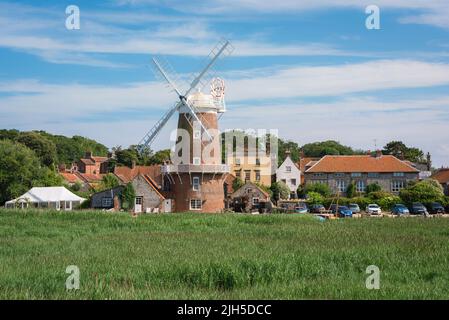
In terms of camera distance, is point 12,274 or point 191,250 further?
point 191,250

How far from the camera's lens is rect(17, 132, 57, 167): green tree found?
100 metres

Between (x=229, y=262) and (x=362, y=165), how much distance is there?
185ft

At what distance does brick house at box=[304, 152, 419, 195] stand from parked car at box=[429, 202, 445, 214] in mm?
13848

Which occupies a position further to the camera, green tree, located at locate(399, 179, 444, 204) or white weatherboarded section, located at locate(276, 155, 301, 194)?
white weatherboarded section, located at locate(276, 155, 301, 194)

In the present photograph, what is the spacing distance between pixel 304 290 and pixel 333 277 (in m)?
2.40

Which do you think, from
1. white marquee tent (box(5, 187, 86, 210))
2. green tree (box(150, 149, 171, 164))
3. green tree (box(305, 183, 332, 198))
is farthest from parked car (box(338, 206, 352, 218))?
green tree (box(150, 149, 171, 164))

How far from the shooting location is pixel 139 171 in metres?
66.9

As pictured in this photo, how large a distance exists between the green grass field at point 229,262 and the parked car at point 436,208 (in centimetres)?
2516

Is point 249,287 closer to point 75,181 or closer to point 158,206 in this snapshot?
point 158,206

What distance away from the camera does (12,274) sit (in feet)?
55.3

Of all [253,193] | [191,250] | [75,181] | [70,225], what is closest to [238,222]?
[70,225]

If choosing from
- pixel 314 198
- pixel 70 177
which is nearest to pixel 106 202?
pixel 314 198

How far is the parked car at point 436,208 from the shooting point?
55.7 meters

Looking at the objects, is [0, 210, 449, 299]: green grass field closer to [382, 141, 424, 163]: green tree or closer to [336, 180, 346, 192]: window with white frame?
[336, 180, 346, 192]: window with white frame
